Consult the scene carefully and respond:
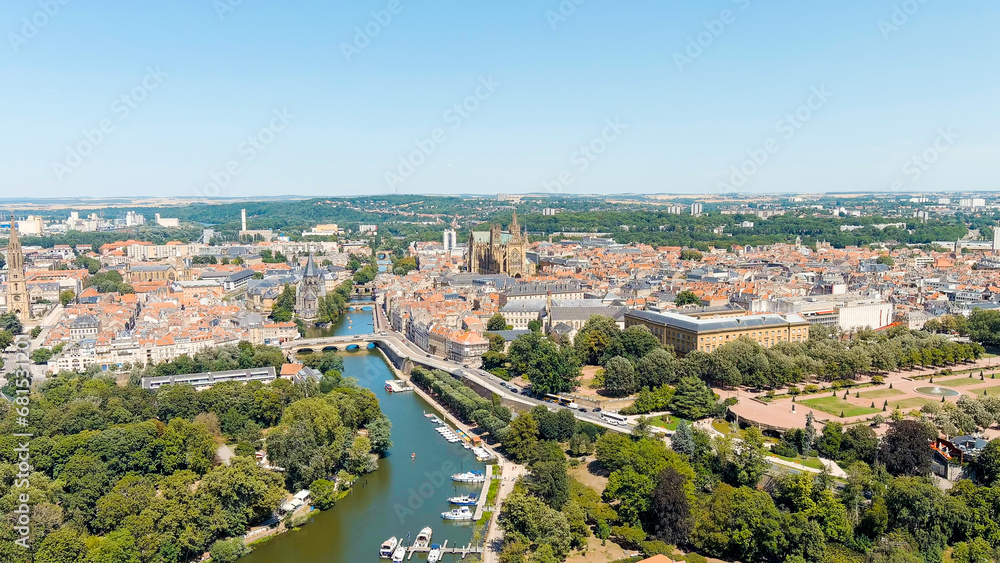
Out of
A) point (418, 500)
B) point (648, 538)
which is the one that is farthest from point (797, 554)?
point (418, 500)

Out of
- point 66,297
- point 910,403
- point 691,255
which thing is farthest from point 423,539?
point 691,255

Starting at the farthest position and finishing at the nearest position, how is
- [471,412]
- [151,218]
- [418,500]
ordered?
[151,218], [471,412], [418,500]

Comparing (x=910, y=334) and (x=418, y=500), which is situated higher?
(x=910, y=334)

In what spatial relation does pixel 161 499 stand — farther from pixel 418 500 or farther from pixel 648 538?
pixel 648 538

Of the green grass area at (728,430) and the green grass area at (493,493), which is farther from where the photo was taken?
the green grass area at (728,430)

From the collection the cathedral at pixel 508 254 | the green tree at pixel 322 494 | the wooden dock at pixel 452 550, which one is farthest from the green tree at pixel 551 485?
the cathedral at pixel 508 254

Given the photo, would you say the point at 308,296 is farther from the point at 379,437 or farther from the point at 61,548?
the point at 61,548

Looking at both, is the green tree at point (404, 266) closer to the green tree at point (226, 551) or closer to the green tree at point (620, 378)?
the green tree at point (620, 378)
